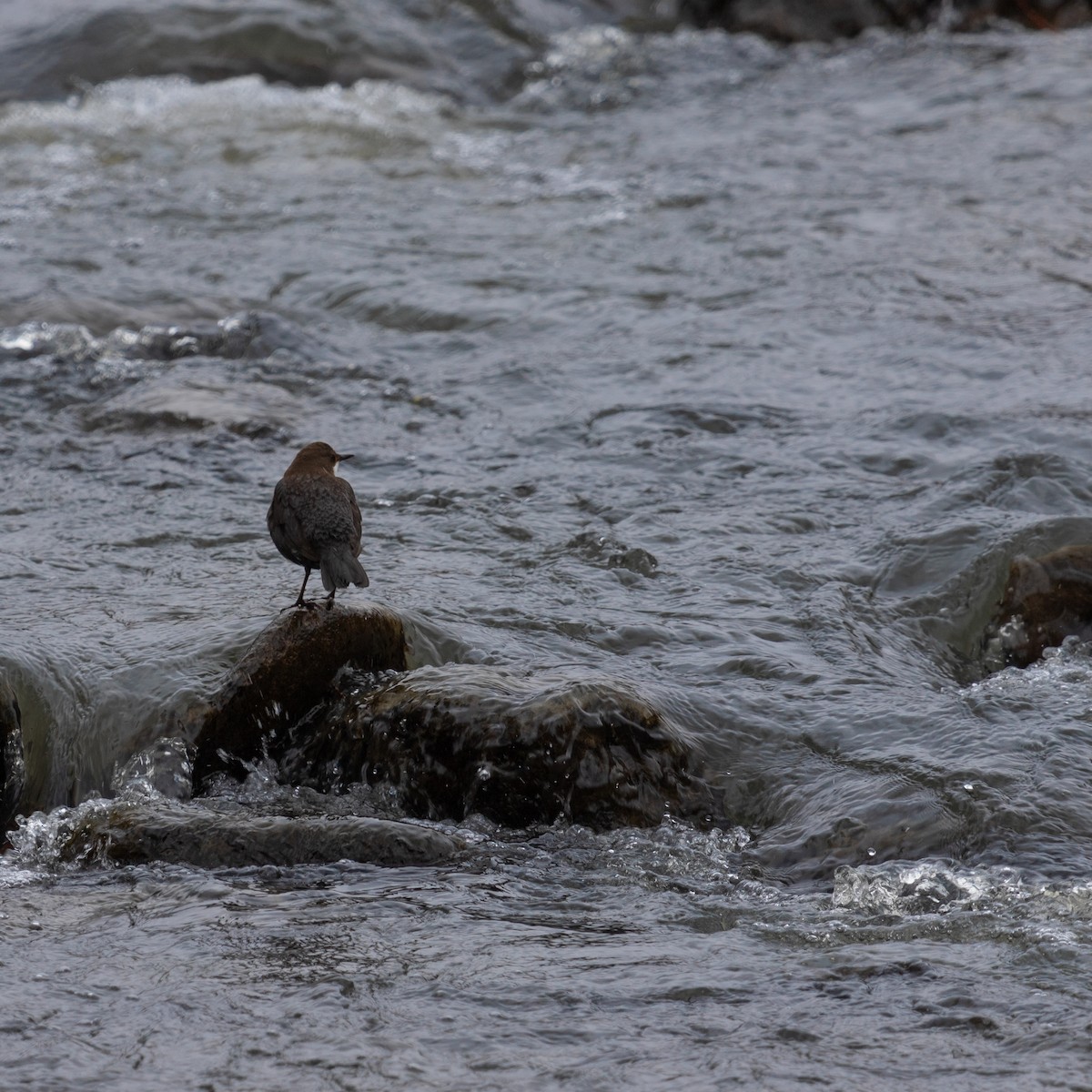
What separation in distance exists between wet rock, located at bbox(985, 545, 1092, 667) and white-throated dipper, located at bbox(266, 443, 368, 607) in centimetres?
225

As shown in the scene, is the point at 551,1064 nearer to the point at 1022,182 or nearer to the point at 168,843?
the point at 168,843

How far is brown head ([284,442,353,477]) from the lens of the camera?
5023 mm

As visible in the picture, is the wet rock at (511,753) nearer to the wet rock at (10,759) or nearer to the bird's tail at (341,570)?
the bird's tail at (341,570)

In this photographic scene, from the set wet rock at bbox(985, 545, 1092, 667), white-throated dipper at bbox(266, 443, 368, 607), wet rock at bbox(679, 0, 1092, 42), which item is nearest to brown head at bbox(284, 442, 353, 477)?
white-throated dipper at bbox(266, 443, 368, 607)

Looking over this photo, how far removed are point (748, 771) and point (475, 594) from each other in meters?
1.43

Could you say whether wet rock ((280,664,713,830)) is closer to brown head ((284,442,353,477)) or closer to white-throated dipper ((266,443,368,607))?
white-throated dipper ((266,443,368,607))

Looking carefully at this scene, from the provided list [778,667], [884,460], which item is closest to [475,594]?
[778,667]

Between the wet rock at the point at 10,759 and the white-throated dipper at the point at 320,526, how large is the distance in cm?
93

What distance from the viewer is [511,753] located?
14.3 feet

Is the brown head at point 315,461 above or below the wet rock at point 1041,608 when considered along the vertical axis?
above

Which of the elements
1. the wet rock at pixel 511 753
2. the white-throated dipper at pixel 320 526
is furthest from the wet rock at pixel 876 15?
the wet rock at pixel 511 753

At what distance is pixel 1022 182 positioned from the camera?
1023cm

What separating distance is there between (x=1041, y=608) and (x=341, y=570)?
2.48 m

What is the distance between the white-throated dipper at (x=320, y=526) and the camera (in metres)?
4.66
